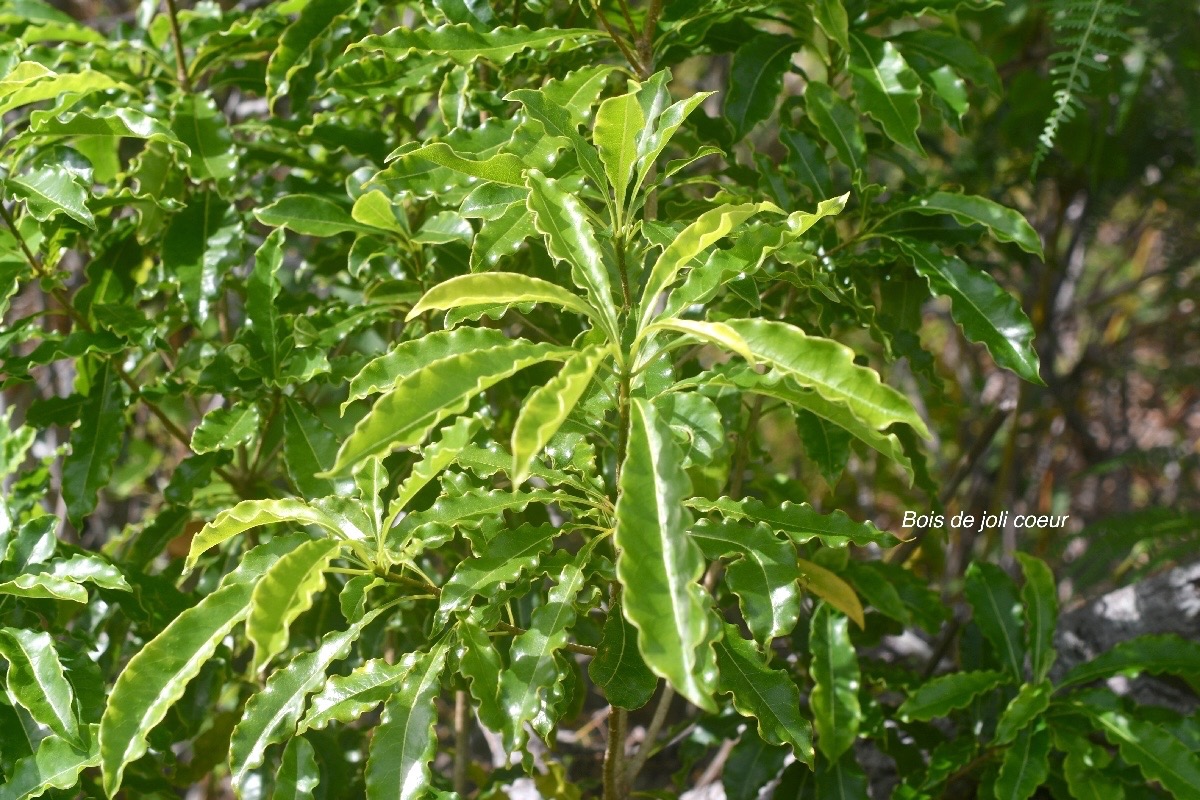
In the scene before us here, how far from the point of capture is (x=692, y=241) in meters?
0.96

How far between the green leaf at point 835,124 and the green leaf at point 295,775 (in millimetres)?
973

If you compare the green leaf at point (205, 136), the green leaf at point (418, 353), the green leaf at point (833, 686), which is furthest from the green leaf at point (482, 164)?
the green leaf at point (833, 686)

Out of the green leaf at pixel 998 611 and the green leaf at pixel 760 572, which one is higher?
the green leaf at pixel 760 572

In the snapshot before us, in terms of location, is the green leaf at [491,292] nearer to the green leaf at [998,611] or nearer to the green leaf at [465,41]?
the green leaf at [465,41]

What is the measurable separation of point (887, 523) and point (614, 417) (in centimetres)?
262

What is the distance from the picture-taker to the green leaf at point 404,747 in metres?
1.07

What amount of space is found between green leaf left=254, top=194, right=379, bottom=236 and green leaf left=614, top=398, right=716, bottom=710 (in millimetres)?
680

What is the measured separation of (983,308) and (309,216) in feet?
2.76

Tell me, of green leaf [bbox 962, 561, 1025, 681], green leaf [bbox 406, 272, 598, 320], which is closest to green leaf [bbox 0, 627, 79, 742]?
green leaf [bbox 406, 272, 598, 320]

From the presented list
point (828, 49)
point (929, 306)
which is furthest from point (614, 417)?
point (929, 306)

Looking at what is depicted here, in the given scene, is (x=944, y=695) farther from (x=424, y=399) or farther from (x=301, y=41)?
(x=301, y=41)

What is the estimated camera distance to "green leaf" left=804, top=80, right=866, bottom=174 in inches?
56.2

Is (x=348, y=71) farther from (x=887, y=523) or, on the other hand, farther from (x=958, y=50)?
(x=887, y=523)

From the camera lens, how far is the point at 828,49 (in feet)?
5.10
